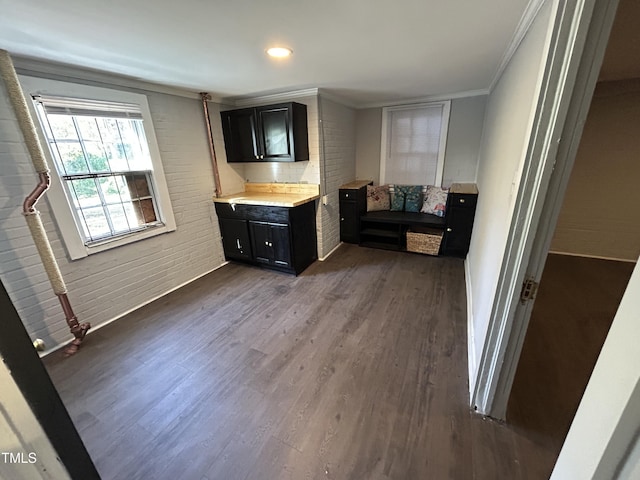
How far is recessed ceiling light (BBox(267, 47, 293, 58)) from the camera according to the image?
5.80 ft

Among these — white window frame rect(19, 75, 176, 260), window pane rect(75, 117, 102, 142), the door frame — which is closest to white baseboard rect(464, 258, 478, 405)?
the door frame

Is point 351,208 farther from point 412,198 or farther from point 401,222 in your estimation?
point 412,198

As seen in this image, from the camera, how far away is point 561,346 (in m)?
1.97

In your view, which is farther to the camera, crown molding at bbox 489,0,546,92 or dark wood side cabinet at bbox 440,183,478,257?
dark wood side cabinet at bbox 440,183,478,257

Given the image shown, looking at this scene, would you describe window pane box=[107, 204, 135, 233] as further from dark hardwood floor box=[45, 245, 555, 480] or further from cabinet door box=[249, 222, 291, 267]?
cabinet door box=[249, 222, 291, 267]

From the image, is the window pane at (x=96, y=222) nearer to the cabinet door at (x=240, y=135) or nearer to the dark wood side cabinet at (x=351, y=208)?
the cabinet door at (x=240, y=135)

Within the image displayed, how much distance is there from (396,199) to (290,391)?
333 cm

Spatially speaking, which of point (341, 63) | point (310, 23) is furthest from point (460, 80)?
point (310, 23)

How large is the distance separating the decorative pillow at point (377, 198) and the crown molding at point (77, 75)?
2.93 metres

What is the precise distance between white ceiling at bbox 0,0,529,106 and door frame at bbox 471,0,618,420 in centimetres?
61

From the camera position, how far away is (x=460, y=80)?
282 cm

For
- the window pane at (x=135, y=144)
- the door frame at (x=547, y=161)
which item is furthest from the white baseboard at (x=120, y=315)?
the door frame at (x=547, y=161)

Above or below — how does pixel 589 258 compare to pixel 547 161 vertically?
below

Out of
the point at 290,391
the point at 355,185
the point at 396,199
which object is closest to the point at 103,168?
the point at 290,391
